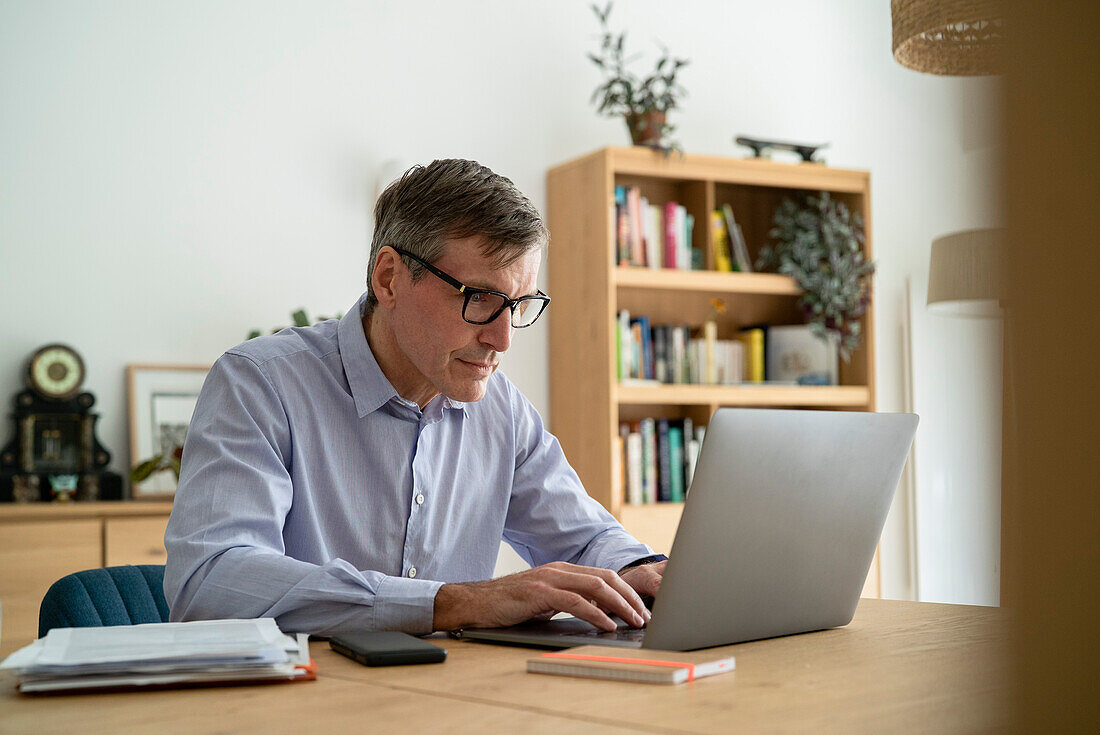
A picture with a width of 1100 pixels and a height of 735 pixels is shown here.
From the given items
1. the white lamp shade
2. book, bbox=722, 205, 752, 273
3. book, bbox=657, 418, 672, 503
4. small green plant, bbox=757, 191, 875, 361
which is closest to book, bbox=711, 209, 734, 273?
book, bbox=722, 205, 752, 273

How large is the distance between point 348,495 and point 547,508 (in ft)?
1.17

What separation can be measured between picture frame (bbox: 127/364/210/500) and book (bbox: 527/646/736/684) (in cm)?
257

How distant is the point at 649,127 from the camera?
12.7ft

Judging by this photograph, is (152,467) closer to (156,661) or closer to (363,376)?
(363,376)

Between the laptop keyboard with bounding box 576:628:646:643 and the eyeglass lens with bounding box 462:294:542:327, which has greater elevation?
the eyeglass lens with bounding box 462:294:542:327

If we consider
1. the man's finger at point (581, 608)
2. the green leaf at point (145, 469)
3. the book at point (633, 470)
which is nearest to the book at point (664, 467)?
the book at point (633, 470)

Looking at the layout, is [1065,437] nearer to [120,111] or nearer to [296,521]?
[296,521]

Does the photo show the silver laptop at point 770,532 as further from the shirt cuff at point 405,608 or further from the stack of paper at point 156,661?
the stack of paper at point 156,661

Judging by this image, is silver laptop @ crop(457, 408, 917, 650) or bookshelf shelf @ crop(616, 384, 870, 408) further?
bookshelf shelf @ crop(616, 384, 870, 408)

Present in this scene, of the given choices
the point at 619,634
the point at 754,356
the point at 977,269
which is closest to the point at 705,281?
the point at 754,356

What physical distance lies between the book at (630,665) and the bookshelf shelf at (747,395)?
2.78m

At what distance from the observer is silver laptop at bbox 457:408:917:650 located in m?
1.01

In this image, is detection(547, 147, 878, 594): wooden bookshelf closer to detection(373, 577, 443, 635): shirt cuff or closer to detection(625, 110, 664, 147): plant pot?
detection(625, 110, 664, 147): plant pot

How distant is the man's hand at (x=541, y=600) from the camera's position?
1.18m
